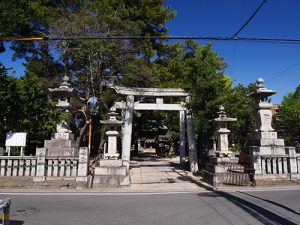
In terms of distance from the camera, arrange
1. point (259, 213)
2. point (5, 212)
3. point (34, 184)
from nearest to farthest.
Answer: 1. point (5, 212)
2. point (259, 213)
3. point (34, 184)

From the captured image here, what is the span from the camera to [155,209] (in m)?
7.21

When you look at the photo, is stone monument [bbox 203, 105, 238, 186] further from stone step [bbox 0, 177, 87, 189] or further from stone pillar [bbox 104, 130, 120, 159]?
stone step [bbox 0, 177, 87, 189]

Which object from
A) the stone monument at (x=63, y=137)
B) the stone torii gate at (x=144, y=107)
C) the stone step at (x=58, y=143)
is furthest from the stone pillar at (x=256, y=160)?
the stone step at (x=58, y=143)

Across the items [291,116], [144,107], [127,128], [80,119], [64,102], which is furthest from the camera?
[291,116]

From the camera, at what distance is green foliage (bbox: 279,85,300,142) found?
37.5 metres

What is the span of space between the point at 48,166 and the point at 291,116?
120ft

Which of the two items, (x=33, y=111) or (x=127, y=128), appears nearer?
(x=33, y=111)

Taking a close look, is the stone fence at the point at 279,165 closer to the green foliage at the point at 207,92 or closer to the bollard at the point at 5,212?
the green foliage at the point at 207,92

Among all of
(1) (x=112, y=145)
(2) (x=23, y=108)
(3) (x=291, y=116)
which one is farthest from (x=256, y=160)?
(3) (x=291, y=116)

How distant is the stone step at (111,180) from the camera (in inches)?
463

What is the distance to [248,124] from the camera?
28531 mm

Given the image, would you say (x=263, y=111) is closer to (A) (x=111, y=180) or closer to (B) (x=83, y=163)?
(A) (x=111, y=180)

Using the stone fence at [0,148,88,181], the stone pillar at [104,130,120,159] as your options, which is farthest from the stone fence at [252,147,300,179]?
the stone fence at [0,148,88,181]

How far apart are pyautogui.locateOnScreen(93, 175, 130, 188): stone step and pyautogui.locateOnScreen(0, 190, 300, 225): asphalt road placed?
1964mm
